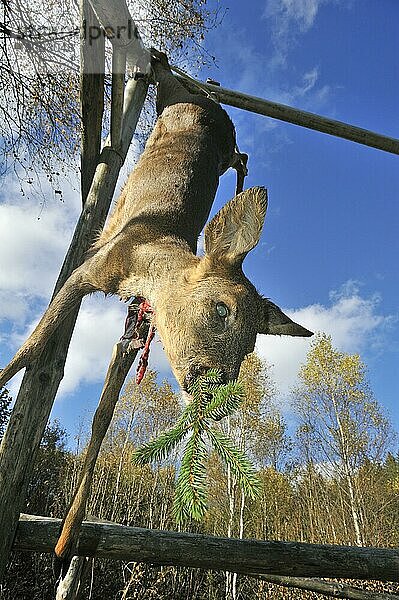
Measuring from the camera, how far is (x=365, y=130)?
152 inches

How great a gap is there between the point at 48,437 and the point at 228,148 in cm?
1522

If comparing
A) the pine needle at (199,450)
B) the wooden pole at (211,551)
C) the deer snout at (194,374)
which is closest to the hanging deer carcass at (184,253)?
the deer snout at (194,374)

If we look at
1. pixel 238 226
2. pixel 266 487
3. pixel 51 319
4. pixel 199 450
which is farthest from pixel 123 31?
pixel 266 487

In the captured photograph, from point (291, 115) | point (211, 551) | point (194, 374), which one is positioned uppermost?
point (291, 115)

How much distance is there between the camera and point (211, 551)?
90.4 inches

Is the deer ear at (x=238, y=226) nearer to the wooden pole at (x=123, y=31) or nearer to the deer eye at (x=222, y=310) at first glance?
the deer eye at (x=222, y=310)

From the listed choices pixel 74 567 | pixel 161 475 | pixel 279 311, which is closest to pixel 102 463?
pixel 161 475

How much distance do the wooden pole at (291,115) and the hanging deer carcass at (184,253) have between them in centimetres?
28

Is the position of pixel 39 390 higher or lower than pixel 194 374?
higher

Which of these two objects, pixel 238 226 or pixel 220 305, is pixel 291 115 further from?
pixel 220 305

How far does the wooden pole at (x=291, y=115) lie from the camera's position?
3.74 m

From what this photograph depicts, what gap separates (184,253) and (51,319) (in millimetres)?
680

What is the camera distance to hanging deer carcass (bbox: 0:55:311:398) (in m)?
1.68

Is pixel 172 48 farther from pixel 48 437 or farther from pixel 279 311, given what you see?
pixel 48 437
